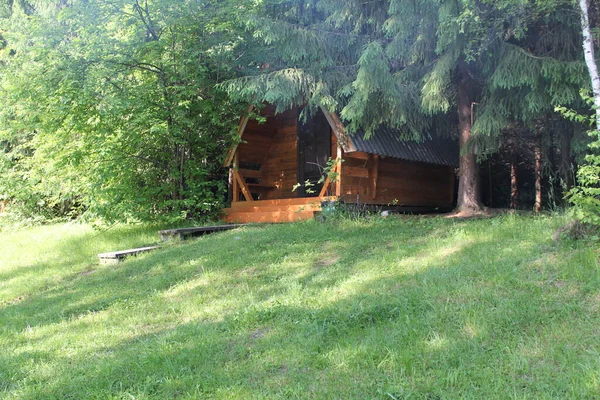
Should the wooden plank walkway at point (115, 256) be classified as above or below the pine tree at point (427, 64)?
below

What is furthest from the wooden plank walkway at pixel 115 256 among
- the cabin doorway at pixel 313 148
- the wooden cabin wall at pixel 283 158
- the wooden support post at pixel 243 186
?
the wooden cabin wall at pixel 283 158

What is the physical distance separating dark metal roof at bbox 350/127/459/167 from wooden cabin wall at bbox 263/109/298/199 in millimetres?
3782

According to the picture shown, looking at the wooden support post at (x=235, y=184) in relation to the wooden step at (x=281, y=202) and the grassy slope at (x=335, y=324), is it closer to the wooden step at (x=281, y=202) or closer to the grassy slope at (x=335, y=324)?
the wooden step at (x=281, y=202)

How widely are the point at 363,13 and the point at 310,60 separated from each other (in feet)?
4.47

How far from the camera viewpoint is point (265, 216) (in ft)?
40.0

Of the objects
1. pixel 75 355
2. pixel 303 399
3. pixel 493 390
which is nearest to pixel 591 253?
pixel 493 390

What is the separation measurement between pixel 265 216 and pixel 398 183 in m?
3.54

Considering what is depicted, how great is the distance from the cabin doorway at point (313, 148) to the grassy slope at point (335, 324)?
6.13m

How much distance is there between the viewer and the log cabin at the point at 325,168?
1078 cm

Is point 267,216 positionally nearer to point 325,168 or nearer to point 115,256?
point 325,168

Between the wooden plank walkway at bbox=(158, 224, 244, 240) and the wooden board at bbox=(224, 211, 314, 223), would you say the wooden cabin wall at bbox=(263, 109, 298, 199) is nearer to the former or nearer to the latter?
the wooden board at bbox=(224, 211, 314, 223)

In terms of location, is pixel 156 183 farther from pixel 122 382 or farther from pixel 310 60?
pixel 122 382

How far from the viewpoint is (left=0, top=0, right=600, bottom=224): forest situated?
7770 millimetres

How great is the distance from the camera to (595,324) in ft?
12.4
